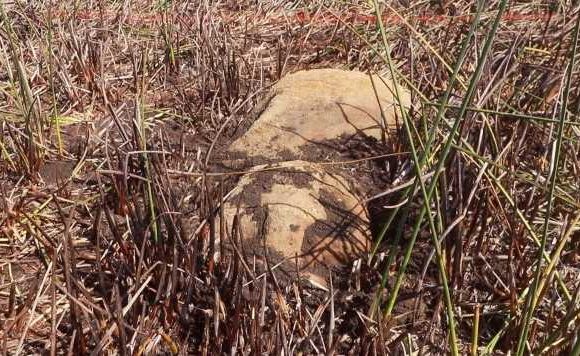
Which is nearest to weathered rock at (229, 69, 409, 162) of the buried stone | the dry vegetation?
the buried stone

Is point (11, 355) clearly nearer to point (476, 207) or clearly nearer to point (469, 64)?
point (476, 207)

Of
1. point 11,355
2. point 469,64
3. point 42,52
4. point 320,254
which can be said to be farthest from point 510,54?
point 42,52

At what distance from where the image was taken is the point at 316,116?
6.59 feet

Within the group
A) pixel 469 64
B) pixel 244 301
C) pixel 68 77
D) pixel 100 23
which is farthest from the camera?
pixel 100 23

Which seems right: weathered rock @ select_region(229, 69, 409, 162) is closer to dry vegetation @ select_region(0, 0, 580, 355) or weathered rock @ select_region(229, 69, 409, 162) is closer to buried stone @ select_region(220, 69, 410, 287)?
buried stone @ select_region(220, 69, 410, 287)

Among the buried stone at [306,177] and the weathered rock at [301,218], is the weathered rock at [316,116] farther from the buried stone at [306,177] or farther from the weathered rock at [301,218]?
the weathered rock at [301,218]

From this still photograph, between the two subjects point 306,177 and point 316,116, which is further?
point 316,116

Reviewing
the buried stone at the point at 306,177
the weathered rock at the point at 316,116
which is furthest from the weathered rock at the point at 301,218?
the weathered rock at the point at 316,116

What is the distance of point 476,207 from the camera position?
157 cm

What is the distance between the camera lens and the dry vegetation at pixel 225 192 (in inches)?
52.3

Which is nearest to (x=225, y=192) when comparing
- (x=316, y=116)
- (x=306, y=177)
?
(x=306, y=177)

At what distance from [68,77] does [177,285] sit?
1.26 m

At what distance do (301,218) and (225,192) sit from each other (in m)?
0.25

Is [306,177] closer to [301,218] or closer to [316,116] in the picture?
[301,218]
